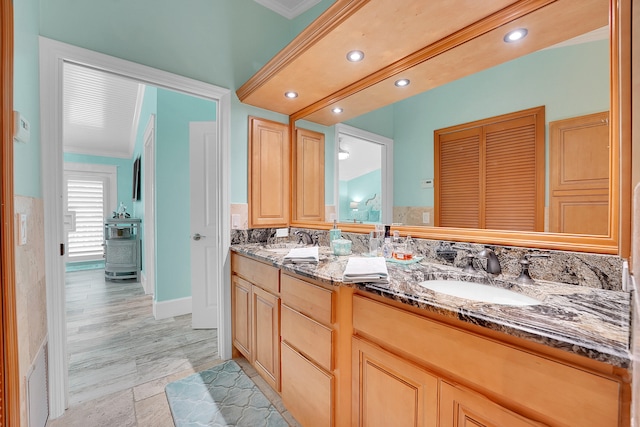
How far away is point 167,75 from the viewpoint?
1891 millimetres

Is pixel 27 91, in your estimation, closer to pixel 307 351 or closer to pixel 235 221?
pixel 235 221

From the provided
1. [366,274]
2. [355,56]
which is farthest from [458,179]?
[355,56]

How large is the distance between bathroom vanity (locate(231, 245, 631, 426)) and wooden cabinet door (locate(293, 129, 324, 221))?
860 mm

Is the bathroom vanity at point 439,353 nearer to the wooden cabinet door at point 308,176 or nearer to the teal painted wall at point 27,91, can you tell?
the wooden cabinet door at point 308,176

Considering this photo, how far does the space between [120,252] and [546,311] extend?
5660mm

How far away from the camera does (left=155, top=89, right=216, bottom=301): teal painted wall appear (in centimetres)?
307

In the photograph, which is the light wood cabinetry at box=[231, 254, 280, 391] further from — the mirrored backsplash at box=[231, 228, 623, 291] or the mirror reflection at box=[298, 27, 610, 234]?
the mirrored backsplash at box=[231, 228, 623, 291]

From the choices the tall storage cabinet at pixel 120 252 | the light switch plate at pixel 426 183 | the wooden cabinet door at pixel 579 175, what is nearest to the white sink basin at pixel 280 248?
the light switch plate at pixel 426 183

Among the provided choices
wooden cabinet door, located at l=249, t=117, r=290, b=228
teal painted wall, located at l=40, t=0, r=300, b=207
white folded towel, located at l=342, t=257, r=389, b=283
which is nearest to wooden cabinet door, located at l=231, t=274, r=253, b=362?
wooden cabinet door, located at l=249, t=117, r=290, b=228

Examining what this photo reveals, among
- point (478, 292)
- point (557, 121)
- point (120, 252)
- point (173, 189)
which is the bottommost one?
point (120, 252)

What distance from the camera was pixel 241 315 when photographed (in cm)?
203

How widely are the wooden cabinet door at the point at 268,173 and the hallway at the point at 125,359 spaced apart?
4.06ft

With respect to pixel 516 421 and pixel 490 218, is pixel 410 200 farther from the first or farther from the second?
pixel 516 421

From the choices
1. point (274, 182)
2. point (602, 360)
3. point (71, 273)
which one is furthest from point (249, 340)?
point (71, 273)
